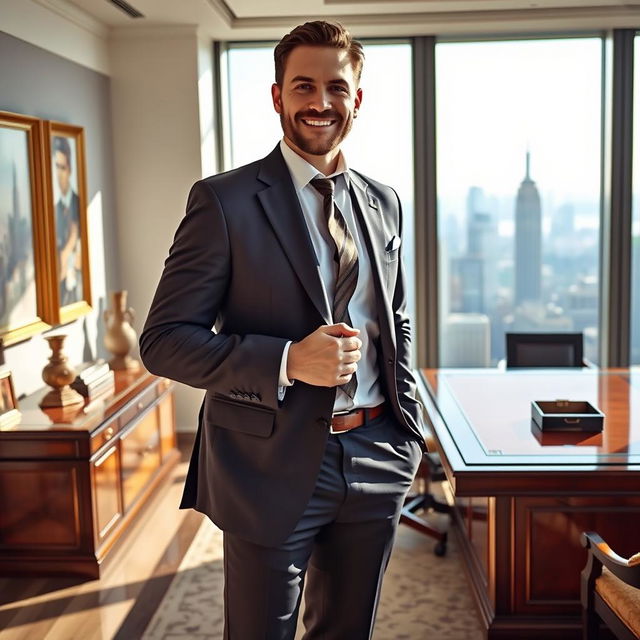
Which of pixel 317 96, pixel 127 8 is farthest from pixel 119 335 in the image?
pixel 317 96

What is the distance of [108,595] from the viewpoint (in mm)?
2969

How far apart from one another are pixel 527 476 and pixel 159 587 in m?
1.50

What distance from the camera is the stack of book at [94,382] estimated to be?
11.2 feet

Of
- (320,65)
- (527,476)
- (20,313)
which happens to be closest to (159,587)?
(20,313)

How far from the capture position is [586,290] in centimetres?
511

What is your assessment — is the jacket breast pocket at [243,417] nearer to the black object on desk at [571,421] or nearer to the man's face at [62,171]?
the black object on desk at [571,421]

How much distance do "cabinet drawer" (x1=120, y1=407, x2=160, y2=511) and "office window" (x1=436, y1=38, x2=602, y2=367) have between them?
6.69 feet

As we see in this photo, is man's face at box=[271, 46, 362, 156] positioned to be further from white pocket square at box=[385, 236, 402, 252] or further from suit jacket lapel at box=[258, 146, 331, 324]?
white pocket square at box=[385, 236, 402, 252]

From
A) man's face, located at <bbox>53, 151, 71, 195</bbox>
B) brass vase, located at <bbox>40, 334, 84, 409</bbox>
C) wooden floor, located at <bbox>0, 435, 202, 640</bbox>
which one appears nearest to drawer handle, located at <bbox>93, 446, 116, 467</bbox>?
brass vase, located at <bbox>40, 334, 84, 409</bbox>

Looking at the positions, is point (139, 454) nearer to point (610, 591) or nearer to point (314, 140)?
point (610, 591)

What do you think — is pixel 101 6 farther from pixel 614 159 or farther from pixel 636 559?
pixel 636 559

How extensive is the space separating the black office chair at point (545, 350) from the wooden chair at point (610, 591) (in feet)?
6.85

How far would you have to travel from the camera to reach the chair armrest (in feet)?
5.75

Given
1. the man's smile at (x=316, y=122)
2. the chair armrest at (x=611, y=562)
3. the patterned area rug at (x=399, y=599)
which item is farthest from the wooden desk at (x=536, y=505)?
the man's smile at (x=316, y=122)
